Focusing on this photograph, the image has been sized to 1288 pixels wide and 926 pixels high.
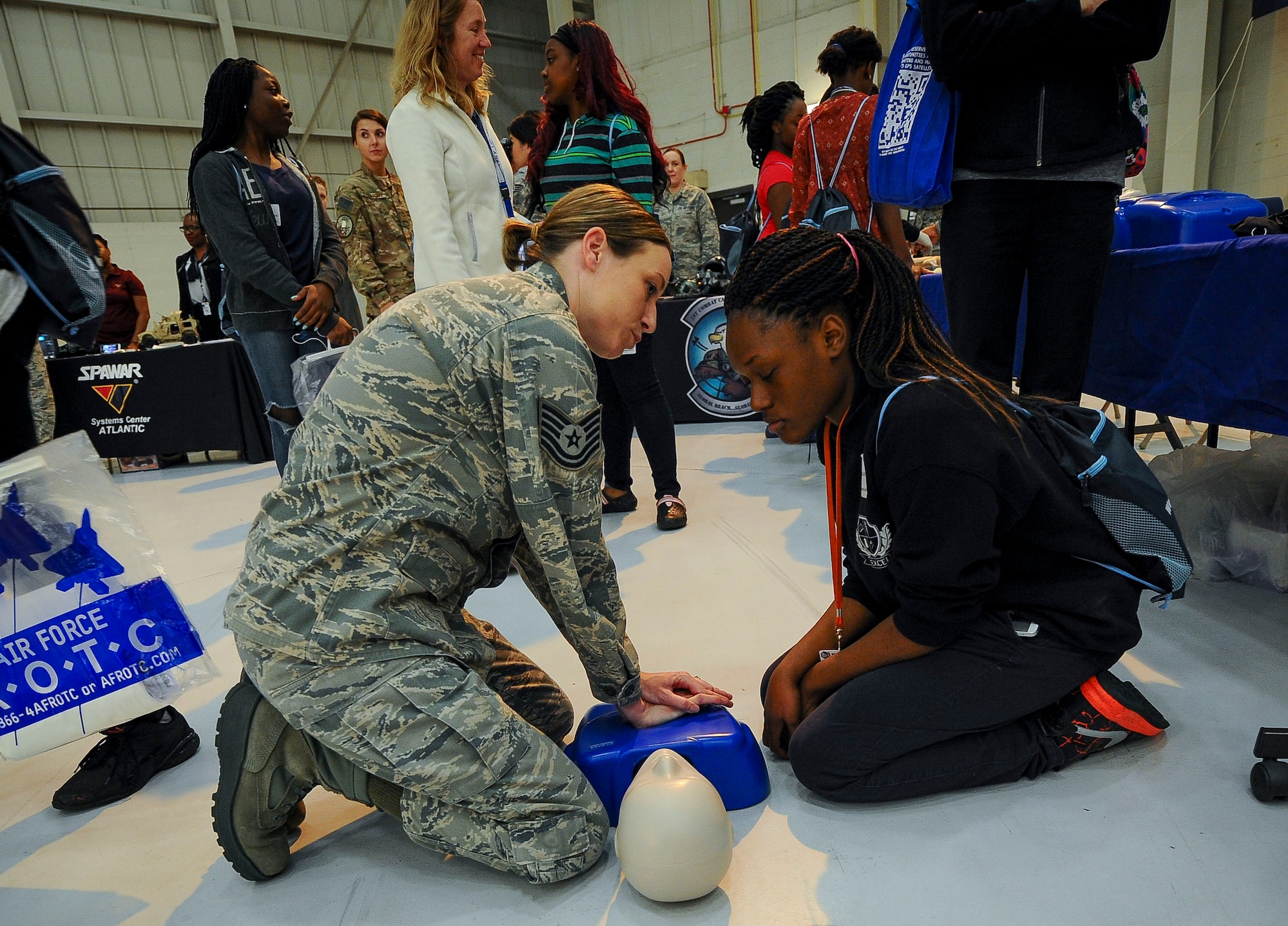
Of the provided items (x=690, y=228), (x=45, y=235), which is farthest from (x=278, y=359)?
(x=690, y=228)

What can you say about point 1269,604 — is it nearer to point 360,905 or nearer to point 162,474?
point 360,905

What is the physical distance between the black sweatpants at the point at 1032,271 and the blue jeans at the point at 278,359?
5.93 feet

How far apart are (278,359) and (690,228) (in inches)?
119

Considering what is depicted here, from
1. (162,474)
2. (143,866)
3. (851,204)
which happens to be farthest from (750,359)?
(162,474)

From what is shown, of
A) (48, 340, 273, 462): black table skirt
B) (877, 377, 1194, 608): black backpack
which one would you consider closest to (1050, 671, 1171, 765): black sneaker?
(877, 377, 1194, 608): black backpack

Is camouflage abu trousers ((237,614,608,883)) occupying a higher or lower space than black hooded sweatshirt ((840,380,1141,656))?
lower

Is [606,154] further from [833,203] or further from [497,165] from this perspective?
[833,203]

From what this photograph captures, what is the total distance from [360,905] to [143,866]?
1.31ft

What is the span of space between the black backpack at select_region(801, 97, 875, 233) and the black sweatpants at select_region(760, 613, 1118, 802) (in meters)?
1.64

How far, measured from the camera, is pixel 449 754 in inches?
40.8

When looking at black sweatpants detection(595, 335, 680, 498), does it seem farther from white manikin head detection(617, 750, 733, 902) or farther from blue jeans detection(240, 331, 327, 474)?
white manikin head detection(617, 750, 733, 902)

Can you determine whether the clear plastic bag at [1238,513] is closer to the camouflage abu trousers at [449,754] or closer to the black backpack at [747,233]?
the camouflage abu trousers at [449,754]

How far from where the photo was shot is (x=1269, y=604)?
1650 millimetres

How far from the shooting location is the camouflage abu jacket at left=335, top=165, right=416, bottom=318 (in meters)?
3.21
